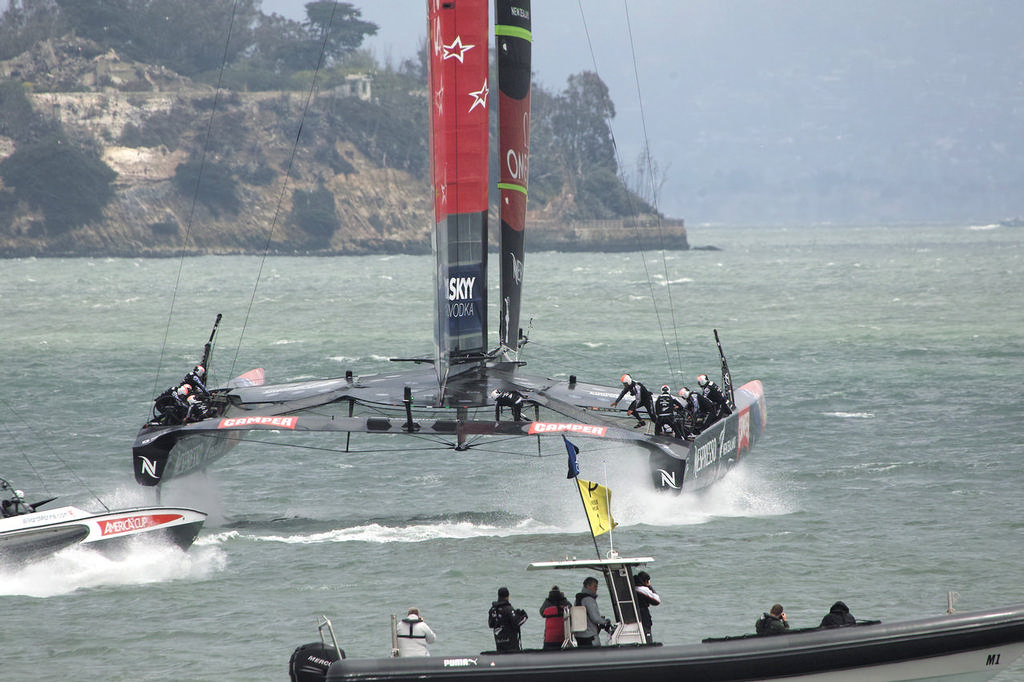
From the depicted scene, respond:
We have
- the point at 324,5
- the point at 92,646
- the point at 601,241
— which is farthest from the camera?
the point at 324,5

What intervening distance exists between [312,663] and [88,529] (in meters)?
5.18

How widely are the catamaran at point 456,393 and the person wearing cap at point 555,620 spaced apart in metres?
5.12

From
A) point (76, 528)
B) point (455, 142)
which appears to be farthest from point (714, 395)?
point (76, 528)

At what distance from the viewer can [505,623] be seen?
35.2 feet

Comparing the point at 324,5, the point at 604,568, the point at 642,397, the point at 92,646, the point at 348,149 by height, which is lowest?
the point at 92,646

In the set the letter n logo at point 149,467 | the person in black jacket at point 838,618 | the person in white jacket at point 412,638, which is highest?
the letter n logo at point 149,467

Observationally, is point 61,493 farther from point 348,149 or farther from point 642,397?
point 348,149

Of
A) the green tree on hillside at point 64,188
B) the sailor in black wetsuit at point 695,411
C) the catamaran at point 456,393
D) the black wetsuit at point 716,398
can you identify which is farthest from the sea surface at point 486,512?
the green tree on hillside at point 64,188

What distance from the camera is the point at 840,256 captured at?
142 meters

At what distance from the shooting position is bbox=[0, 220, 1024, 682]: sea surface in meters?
13.7

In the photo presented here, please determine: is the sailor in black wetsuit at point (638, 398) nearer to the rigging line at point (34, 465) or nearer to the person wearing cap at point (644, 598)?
the person wearing cap at point (644, 598)

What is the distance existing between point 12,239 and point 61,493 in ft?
391

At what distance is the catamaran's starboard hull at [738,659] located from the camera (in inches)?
398

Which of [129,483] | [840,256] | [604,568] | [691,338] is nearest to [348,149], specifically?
[840,256]
